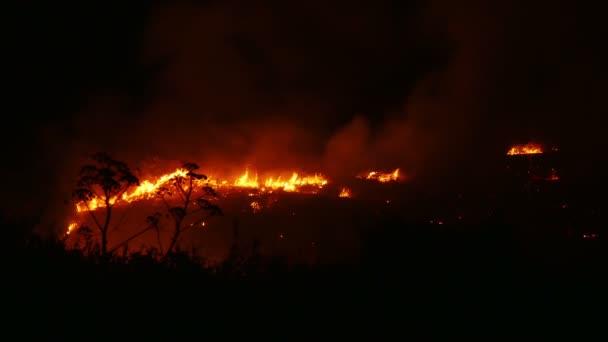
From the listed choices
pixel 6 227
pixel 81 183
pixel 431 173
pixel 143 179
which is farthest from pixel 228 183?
pixel 6 227

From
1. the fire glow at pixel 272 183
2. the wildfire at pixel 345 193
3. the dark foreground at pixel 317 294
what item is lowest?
the dark foreground at pixel 317 294

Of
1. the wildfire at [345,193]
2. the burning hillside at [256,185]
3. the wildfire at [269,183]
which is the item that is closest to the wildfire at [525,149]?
the burning hillside at [256,185]

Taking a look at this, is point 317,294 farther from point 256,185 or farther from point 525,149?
point 256,185

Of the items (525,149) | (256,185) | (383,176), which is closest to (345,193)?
(383,176)

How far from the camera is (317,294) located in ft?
16.1

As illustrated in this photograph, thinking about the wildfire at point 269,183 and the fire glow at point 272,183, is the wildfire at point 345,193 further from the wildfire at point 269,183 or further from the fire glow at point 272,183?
the wildfire at point 269,183

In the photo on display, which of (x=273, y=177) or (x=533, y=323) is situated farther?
(x=273, y=177)

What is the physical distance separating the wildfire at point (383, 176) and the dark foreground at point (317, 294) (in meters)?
31.3

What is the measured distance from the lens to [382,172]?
40.9 meters

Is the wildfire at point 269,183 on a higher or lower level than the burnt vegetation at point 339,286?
higher

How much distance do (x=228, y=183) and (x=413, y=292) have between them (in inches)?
1455

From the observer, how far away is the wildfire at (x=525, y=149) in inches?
1220

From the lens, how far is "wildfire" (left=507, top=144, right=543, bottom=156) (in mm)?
31000

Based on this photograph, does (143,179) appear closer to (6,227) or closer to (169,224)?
(169,224)
